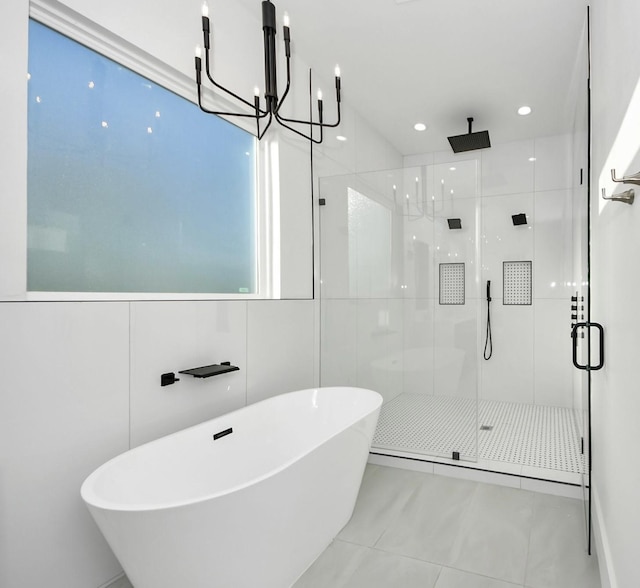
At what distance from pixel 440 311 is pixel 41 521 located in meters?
2.44

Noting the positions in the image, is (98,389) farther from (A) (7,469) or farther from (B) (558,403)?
(B) (558,403)

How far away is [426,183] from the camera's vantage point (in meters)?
3.11

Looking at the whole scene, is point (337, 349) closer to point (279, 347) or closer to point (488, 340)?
point (279, 347)

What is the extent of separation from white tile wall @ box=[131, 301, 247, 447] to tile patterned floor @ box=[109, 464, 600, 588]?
27.5 inches

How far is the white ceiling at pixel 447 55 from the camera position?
2600mm

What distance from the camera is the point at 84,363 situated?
1713 millimetres

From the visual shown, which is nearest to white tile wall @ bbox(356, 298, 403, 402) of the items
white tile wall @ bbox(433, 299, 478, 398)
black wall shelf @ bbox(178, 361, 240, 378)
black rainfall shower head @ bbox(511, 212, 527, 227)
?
white tile wall @ bbox(433, 299, 478, 398)

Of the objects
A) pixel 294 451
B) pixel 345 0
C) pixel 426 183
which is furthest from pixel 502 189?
pixel 294 451

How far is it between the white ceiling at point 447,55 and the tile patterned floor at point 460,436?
A: 238 centimetres

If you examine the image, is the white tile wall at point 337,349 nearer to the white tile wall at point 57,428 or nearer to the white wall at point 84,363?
the white wall at point 84,363

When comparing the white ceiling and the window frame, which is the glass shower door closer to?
the window frame

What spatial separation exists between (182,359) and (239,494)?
96 centimetres

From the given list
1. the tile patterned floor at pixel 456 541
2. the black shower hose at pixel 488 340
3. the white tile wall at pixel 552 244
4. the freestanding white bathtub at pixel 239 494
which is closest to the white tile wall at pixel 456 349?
the tile patterned floor at pixel 456 541

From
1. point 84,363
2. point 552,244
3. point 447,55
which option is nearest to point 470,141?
point 447,55
